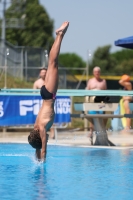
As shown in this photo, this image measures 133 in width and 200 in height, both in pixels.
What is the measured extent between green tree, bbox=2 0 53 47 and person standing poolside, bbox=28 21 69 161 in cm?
7901

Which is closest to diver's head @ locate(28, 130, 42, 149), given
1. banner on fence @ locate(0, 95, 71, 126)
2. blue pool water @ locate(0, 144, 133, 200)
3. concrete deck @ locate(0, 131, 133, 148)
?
blue pool water @ locate(0, 144, 133, 200)

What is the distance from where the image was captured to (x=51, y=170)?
934 centimetres

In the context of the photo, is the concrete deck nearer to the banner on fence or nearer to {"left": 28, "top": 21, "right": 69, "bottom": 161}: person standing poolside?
the banner on fence

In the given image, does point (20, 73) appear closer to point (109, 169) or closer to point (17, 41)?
point (109, 169)

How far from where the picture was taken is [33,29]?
95.2 m

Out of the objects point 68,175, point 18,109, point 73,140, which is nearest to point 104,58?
point 18,109

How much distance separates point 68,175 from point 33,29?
87214 mm

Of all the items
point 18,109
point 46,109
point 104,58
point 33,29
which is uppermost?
point 33,29

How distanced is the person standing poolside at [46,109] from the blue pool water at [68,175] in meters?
0.30

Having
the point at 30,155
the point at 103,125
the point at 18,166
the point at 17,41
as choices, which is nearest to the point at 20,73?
the point at 103,125

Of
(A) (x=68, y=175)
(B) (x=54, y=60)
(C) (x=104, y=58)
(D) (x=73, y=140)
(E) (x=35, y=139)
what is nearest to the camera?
(A) (x=68, y=175)

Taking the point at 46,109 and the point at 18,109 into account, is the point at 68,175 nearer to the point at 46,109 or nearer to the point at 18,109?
the point at 46,109

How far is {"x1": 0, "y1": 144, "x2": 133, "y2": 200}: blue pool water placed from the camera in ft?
23.6

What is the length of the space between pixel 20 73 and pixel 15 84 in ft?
8.36
